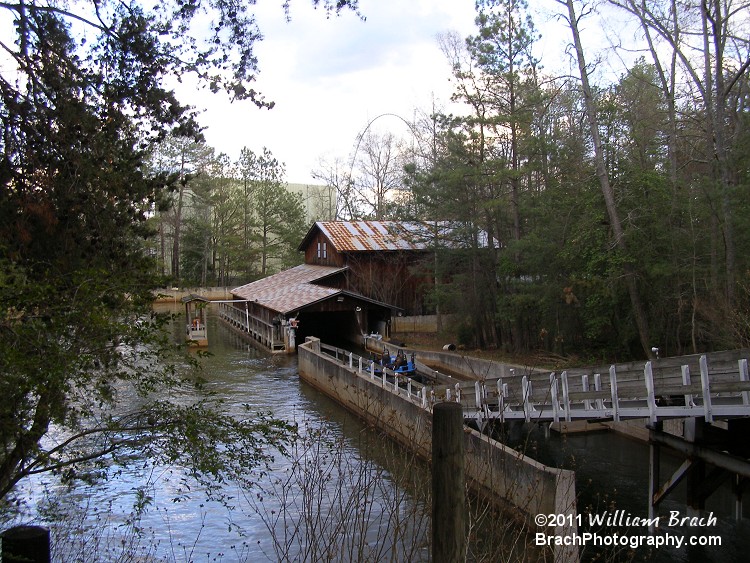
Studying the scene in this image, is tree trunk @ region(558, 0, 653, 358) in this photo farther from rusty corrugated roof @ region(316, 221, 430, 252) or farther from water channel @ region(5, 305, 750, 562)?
rusty corrugated roof @ region(316, 221, 430, 252)

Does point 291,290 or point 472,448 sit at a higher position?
point 291,290

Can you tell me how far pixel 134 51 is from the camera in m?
7.89

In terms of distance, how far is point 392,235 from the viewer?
136ft

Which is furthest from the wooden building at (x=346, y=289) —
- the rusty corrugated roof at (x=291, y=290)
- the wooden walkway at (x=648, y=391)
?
the wooden walkway at (x=648, y=391)

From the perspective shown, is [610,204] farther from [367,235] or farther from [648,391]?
[367,235]

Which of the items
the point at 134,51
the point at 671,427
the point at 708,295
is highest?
the point at 134,51

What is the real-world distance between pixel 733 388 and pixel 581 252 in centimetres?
1302

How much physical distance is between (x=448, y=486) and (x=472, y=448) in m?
10.4

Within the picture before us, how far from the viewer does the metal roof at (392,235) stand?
32.9m

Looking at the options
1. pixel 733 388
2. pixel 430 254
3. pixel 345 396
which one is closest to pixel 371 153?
pixel 430 254

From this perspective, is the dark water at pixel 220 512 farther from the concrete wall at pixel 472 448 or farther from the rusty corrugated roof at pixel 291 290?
the rusty corrugated roof at pixel 291 290

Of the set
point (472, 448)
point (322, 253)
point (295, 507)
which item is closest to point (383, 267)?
point (322, 253)

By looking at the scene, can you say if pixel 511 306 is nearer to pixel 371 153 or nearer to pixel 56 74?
pixel 56 74

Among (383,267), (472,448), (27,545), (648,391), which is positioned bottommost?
(472,448)
